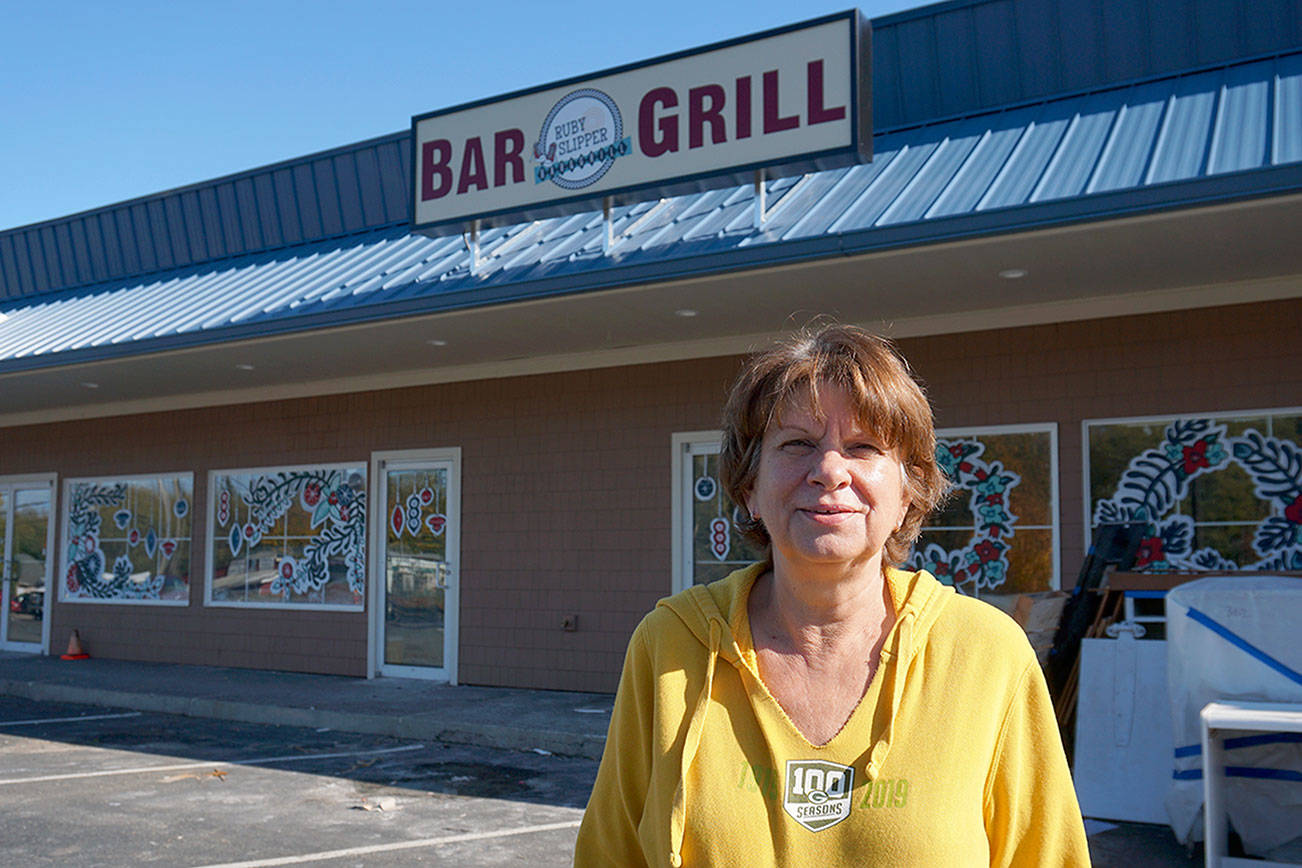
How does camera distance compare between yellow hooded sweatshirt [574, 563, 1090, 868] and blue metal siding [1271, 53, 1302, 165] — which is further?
blue metal siding [1271, 53, 1302, 165]

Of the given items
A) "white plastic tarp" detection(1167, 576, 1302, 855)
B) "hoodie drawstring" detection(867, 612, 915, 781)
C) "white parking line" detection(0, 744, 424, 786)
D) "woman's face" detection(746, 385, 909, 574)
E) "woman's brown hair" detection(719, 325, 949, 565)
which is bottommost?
"white parking line" detection(0, 744, 424, 786)

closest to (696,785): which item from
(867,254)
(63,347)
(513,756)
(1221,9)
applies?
Answer: (867,254)

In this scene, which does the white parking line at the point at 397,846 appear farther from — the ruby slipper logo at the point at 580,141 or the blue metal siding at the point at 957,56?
the blue metal siding at the point at 957,56

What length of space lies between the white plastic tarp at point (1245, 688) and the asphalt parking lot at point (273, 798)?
129 inches

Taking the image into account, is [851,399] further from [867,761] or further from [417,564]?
[417,564]

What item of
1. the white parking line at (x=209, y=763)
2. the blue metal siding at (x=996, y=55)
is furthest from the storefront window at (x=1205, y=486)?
the white parking line at (x=209, y=763)

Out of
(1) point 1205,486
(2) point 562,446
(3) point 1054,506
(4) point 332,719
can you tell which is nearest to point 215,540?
(4) point 332,719

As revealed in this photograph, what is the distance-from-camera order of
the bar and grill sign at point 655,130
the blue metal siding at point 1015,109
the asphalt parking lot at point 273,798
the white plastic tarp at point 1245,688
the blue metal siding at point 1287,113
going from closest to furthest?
1. the white plastic tarp at point 1245,688
2. the asphalt parking lot at point 273,798
3. the blue metal siding at point 1287,113
4. the blue metal siding at point 1015,109
5. the bar and grill sign at point 655,130

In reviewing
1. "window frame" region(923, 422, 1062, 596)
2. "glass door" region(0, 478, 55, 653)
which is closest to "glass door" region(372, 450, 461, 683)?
"window frame" region(923, 422, 1062, 596)

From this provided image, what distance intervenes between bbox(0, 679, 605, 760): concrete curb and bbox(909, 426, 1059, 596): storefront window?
3132mm

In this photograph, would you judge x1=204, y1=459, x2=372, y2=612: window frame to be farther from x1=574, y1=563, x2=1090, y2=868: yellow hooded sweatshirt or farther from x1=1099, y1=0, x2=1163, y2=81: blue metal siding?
x1=574, y1=563, x2=1090, y2=868: yellow hooded sweatshirt

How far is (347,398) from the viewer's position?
13.7 meters

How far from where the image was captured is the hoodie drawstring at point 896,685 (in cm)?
198

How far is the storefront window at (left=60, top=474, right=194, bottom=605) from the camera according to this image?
15336 millimetres
